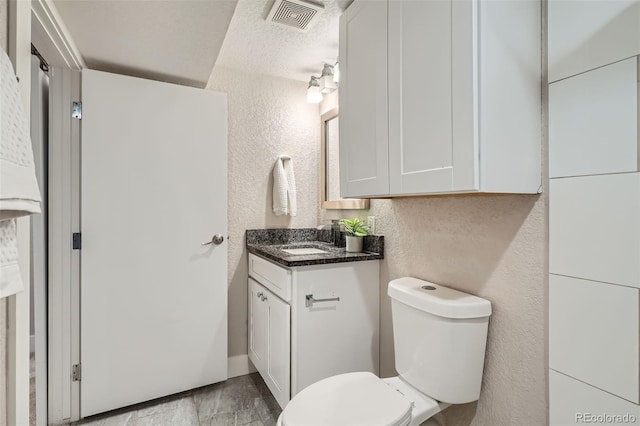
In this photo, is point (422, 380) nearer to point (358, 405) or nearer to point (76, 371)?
point (358, 405)

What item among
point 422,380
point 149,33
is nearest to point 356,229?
point 422,380

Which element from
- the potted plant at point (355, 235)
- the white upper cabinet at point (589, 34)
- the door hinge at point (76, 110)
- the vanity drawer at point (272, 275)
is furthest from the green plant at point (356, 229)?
the door hinge at point (76, 110)

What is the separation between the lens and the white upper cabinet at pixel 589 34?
0.84 m

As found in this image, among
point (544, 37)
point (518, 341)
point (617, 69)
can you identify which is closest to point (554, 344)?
point (518, 341)

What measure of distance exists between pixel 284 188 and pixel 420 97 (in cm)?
130

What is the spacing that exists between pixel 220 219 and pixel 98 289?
73cm

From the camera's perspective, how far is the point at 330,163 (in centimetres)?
236

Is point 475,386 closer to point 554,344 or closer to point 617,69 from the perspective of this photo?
point 554,344

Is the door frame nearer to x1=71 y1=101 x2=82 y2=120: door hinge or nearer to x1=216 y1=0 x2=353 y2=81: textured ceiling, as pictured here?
x1=71 y1=101 x2=82 y2=120: door hinge

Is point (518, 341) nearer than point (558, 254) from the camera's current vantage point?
No

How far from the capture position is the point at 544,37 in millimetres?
1051

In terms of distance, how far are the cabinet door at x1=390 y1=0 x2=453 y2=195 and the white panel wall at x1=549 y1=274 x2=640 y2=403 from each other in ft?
1.57

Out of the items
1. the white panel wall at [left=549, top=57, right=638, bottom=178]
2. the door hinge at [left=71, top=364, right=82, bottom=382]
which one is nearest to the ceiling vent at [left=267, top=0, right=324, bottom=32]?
the white panel wall at [left=549, top=57, right=638, bottom=178]

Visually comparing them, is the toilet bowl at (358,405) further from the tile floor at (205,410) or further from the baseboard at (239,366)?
the baseboard at (239,366)
